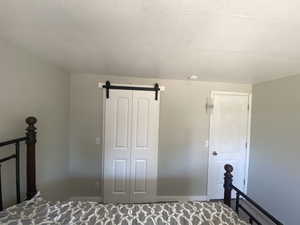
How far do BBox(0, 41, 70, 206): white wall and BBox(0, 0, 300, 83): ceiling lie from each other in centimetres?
21

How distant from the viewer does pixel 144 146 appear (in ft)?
11.0

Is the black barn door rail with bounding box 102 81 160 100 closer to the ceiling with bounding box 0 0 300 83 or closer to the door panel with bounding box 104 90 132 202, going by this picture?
the door panel with bounding box 104 90 132 202

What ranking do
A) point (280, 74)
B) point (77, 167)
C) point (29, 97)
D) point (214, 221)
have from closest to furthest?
point (214, 221)
point (29, 97)
point (280, 74)
point (77, 167)

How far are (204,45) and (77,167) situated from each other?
2.90 metres

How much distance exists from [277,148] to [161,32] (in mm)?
2701

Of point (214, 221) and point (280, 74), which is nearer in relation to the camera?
point (214, 221)

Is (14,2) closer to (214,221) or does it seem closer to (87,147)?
(214,221)

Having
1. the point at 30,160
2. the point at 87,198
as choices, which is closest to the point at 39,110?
the point at 30,160

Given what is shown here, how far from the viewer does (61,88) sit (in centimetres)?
287

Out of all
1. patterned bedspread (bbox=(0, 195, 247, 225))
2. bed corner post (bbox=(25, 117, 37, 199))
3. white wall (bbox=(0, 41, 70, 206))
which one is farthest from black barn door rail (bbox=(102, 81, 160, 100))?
patterned bedspread (bbox=(0, 195, 247, 225))

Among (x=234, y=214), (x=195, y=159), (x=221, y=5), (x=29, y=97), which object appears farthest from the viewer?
(x=195, y=159)

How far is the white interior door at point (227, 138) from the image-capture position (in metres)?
3.54

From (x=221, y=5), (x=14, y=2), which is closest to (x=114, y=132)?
(x=14, y=2)

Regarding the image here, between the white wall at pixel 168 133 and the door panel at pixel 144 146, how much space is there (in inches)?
5.5
